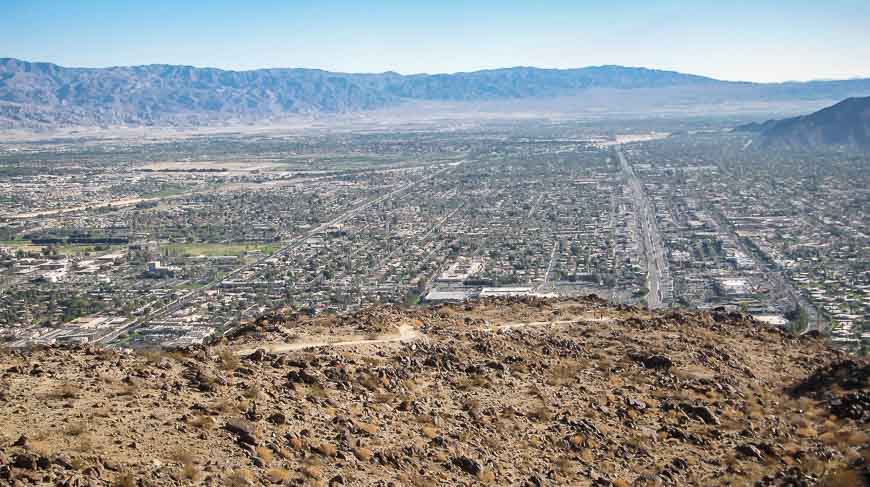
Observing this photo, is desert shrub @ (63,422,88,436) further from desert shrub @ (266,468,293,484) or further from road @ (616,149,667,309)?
road @ (616,149,667,309)

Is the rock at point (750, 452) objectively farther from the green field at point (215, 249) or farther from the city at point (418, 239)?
the green field at point (215, 249)

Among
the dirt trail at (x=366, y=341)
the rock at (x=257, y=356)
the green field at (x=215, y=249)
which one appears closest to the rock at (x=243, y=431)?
the rock at (x=257, y=356)

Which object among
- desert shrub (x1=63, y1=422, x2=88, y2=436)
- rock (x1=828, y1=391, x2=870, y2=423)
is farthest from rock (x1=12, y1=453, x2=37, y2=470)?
rock (x1=828, y1=391, x2=870, y2=423)

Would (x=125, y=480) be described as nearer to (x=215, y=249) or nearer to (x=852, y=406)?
(x=852, y=406)

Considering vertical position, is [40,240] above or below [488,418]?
below

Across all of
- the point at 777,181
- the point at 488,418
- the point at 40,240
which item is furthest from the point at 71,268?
the point at 777,181

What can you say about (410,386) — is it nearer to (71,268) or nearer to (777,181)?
(71,268)
